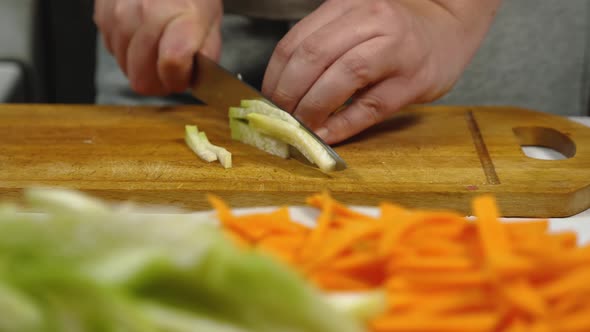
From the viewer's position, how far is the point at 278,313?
0.75m

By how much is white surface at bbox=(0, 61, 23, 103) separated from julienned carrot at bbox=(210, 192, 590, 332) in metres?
2.08

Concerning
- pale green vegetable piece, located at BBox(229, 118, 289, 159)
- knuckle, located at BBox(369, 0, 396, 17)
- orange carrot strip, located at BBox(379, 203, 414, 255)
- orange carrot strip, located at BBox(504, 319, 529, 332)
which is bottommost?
orange carrot strip, located at BBox(504, 319, 529, 332)

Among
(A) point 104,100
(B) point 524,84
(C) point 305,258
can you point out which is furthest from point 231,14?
(C) point 305,258

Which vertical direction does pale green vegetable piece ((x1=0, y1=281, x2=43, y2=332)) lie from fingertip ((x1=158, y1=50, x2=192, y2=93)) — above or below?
below

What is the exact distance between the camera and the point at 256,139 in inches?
68.1

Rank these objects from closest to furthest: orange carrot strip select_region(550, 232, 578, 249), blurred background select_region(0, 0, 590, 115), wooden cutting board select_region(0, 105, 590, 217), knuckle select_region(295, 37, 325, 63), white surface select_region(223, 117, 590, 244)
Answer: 1. orange carrot strip select_region(550, 232, 578, 249)
2. white surface select_region(223, 117, 590, 244)
3. wooden cutting board select_region(0, 105, 590, 217)
4. knuckle select_region(295, 37, 325, 63)
5. blurred background select_region(0, 0, 590, 115)

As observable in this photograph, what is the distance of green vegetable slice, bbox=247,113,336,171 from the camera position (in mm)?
1565

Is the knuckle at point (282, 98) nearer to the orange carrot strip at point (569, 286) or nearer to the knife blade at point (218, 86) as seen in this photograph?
the knife blade at point (218, 86)

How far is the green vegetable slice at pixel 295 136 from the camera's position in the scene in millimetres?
1565

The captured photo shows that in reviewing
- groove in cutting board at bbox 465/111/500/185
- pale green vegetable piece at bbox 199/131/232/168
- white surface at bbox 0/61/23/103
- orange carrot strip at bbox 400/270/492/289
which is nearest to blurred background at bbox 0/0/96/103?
white surface at bbox 0/61/23/103

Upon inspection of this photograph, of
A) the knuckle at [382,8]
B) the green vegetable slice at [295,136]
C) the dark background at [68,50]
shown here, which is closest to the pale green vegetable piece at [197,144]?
the green vegetable slice at [295,136]

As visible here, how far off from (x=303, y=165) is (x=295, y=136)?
66 millimetres

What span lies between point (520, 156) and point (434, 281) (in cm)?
90

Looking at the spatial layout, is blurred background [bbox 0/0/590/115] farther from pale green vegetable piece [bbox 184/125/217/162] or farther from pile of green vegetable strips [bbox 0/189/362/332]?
pile of green vegetable strips [bbox 0/189/362/332]
